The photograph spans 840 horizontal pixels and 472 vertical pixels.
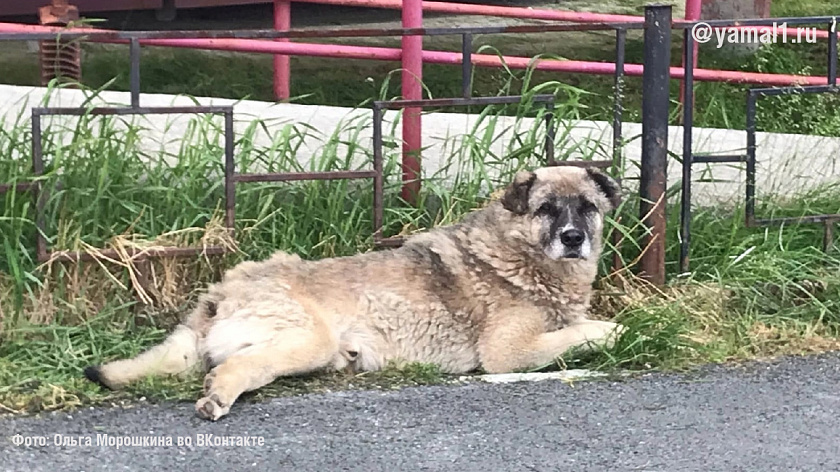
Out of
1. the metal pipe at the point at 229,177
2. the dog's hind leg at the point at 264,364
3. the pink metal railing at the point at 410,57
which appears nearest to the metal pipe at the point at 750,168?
the pink metal railing at the point at 410,57

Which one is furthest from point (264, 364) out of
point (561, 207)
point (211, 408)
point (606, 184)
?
point (606, 184)

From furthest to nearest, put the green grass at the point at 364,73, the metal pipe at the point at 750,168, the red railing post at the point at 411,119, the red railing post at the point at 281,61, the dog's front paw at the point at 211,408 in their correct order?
the green grass at the point at 364,73 < the red railing post at the point at 281,61 < the red railing post at the point at 411,119 < the metal pipe at the point at 750,168 < the dog's front paw at the point at 211,408

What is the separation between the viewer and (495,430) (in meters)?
4.59

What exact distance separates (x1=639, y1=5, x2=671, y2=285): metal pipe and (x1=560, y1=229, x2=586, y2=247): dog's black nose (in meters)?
0.72

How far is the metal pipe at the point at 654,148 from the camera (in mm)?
5961

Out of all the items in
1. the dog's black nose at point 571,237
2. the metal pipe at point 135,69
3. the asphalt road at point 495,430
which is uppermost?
the metal pipe at point 135,69

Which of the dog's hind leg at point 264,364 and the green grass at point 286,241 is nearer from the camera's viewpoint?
the dog's hind leg at point 264,364

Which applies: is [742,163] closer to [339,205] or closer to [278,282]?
[339,205]

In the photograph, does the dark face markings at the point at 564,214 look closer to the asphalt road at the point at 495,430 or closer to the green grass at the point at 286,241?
the green grass at the point at 286,241

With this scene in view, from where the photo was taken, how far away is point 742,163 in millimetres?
6586

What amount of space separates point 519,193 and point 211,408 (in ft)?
5.89

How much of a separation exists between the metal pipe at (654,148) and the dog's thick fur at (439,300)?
1.53 ft

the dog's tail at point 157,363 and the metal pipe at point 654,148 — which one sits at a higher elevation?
the metal pipe at point 654,148

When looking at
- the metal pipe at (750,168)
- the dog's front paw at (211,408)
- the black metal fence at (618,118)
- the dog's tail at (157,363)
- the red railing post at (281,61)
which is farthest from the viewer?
the red railing post at (281,61)
